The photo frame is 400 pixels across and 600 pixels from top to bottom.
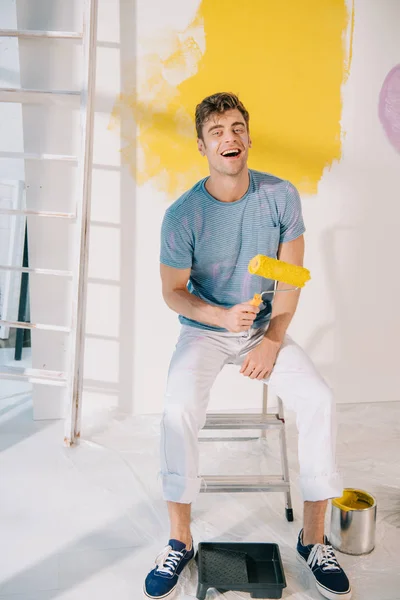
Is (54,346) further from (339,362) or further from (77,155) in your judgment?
(339,362)

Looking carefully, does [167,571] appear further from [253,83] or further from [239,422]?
[253,83]

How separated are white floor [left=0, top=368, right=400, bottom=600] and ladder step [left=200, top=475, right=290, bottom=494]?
0.46 ft

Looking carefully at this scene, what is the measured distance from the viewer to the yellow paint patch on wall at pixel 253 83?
8.99 ft

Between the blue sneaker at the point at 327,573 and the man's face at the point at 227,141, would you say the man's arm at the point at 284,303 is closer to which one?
the man's face at the point at 227,141

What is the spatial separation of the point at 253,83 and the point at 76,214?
1044mm

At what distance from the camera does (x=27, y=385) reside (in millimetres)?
3436

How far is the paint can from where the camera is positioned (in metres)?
1.95

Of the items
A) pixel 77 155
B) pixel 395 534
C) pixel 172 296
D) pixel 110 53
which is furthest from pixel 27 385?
pixel 395 534

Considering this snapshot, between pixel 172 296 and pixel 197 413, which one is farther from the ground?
pixel 172 296

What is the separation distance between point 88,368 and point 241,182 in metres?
1.35

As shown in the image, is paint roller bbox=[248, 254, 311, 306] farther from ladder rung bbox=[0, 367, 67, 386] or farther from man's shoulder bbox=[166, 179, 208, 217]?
ladder rung bbox=[0, 367, 67, 386]

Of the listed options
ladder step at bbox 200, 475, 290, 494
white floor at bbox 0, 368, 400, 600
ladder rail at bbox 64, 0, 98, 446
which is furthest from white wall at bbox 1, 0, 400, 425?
ladder step at bbox 200, 475, 290, 494

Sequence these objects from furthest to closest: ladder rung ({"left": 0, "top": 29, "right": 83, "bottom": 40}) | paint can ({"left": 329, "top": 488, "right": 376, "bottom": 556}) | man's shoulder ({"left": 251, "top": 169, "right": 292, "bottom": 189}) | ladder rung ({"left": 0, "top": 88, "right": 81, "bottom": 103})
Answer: ladder rung ({"left": 0, "top": 88, "right": 81, "bottom": 103}) → ladder rung ({"left": 0, "top": 29, "right": 83, "bottom": 40}) → man's shoulder ({"left": 251, "top": 169, "right": 292, "bottom": 189}) → paint can ({"left": 329, "top": 488, "right": 376, "bottom": 556})

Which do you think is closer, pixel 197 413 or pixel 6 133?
pixel 197 413
